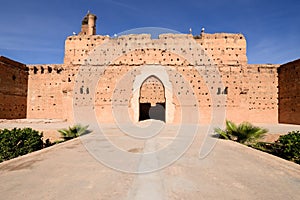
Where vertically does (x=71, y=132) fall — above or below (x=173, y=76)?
below

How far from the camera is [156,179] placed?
12.1 ft

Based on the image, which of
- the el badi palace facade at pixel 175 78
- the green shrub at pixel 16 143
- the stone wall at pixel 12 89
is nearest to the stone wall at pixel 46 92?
the stone wall at pixel 12 89

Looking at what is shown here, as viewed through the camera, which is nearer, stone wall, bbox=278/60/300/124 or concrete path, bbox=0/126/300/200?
concrete path, bbox=0/126/300/200

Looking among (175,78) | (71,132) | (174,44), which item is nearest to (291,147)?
(71,132)

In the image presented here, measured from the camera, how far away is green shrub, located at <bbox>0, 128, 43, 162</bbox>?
5617 millimetres

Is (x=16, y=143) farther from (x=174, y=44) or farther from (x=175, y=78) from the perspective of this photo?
(x=174, y=44)

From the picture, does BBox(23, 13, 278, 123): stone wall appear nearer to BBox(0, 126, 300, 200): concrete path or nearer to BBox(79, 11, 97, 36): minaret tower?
BBox(79, 11, 97, 36): minaret tower

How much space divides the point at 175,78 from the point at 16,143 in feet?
37.5

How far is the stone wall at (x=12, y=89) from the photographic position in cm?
1645

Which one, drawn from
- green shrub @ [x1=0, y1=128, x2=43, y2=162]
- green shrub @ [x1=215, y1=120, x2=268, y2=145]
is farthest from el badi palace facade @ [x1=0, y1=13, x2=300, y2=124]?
green shrub @ [x1=0, y1=128, x2=43, y2=162]

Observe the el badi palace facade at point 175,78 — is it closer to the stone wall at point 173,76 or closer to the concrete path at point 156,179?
the stone wall at point 173,76

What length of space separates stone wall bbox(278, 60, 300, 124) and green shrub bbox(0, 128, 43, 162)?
659 inches

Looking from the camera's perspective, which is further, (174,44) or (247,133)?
(174,44)

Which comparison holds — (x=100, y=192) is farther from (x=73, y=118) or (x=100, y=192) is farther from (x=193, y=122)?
(x=73, y=118)
